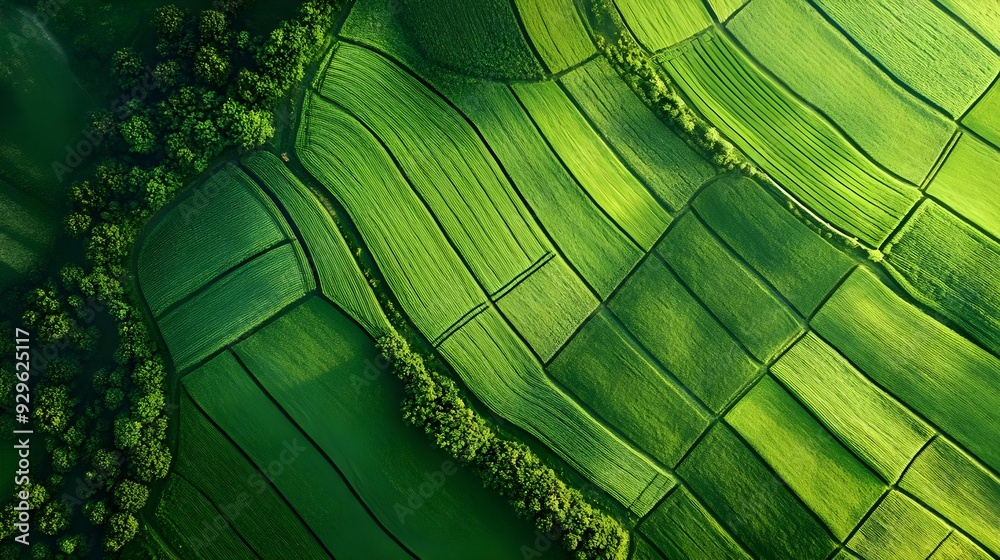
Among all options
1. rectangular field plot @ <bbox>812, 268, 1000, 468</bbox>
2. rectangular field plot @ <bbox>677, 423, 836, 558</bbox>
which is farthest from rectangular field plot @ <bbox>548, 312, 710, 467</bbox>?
rectangular field plot @ <bbox>812, 268, 1000, 468</bbox>

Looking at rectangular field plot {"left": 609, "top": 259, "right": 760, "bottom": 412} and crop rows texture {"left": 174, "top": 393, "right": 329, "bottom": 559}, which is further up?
rectangular field plot {"left": 609, "top": 259, "right": 760, "bottom": 412}

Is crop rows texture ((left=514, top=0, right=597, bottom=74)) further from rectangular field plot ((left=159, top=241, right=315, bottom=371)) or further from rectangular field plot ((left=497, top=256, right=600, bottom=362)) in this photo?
rectangular field plot ((left=159, top=241, right=315, bottom=371))

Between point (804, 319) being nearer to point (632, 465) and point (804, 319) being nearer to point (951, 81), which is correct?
point (632, 465)

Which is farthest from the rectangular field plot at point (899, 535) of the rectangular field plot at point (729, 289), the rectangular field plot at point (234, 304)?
the rectangular field plot at point (234, 304)

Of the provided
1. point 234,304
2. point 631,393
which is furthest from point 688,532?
point 234,304

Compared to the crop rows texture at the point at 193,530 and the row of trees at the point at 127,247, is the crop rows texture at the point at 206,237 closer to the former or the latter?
the row of trees at the point at 127,247
